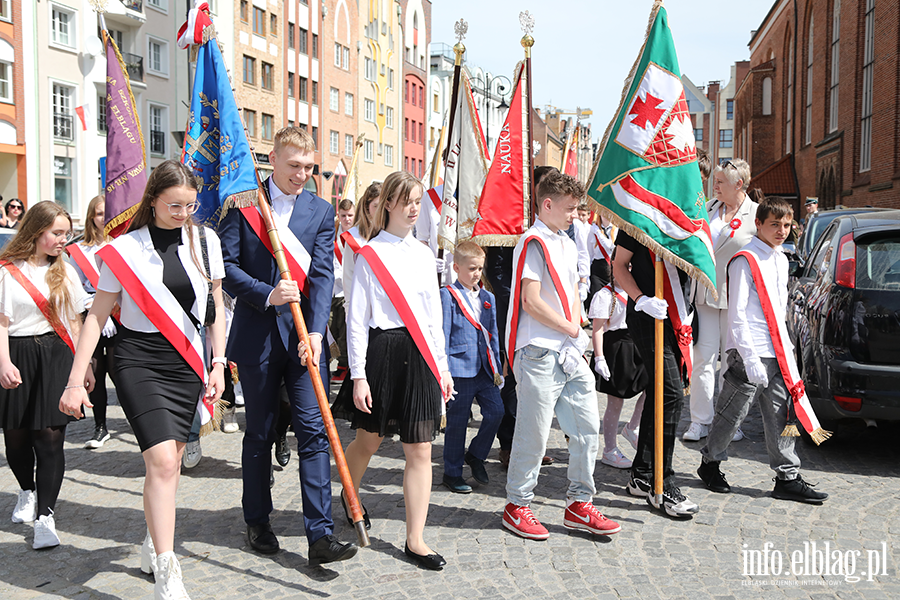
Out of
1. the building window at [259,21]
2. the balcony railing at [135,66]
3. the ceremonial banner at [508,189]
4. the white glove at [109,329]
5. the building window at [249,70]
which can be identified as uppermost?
the building window at [259,21]

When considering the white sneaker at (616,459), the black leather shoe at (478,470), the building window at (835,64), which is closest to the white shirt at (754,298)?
the white sneaker at (616,459)

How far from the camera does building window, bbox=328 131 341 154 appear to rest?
45500 mm

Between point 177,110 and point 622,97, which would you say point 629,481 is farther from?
point 177,110

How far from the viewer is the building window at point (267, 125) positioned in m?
39.3

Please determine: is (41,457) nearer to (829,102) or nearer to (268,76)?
(829,102)

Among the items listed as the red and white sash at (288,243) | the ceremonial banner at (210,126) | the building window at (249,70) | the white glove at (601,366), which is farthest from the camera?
the building window at (249,70)

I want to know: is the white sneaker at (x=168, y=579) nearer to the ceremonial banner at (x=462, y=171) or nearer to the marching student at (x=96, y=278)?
the marching student at (x=96, y=278)

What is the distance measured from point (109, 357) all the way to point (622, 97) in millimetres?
4617

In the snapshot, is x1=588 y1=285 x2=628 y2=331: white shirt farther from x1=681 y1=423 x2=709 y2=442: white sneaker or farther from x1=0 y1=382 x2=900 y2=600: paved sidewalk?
x1=681 y1=423 x2=709 y2=442: white sneaker

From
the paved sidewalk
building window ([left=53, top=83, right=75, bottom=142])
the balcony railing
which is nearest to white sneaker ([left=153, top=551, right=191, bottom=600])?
the paved sidewalk

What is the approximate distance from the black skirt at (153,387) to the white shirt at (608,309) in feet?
8.96

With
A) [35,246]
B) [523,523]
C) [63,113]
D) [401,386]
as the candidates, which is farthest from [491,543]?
[63,113]

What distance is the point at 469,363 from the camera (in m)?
5.37

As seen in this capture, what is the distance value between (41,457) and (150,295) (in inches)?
Answer: 66.7
